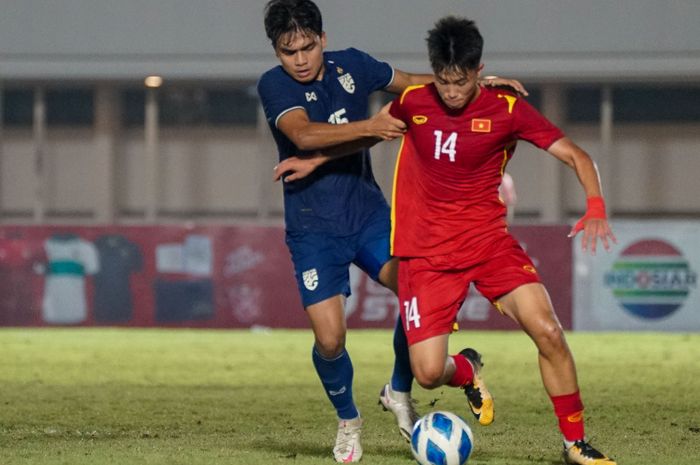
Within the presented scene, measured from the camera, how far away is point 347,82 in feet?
27.3

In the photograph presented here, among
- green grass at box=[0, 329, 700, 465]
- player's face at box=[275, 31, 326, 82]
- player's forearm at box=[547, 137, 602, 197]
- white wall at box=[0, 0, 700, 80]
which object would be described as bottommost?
green grass at box=[0, 329, 700, 465]

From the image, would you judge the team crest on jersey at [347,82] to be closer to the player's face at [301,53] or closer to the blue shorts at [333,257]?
the player's face at [301,53]

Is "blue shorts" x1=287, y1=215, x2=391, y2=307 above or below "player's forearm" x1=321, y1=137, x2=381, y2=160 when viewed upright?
below

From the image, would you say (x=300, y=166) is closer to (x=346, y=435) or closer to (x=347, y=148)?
(x=347, y=148)

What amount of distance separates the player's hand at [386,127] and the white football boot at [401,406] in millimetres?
1658

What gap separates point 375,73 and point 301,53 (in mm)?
607

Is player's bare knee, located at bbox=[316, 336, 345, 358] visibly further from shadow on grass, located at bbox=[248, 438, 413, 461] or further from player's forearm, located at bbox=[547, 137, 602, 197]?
player's forearm, located at bbox=[547, 137, 602, 197]

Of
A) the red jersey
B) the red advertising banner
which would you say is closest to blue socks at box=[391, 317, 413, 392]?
the red jersey

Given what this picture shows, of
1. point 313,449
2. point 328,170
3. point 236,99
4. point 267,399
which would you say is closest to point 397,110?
point 328,170

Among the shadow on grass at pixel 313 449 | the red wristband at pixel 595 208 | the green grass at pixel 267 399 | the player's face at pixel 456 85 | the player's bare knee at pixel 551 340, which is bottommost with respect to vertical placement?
the green grass at pixel 267 399

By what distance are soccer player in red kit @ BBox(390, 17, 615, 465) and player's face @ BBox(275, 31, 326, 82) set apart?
671mm

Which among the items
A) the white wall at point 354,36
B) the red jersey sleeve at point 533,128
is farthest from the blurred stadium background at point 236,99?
the red jersey sleeve at point 533,128

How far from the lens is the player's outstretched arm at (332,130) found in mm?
7445

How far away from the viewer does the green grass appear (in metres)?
8.34
